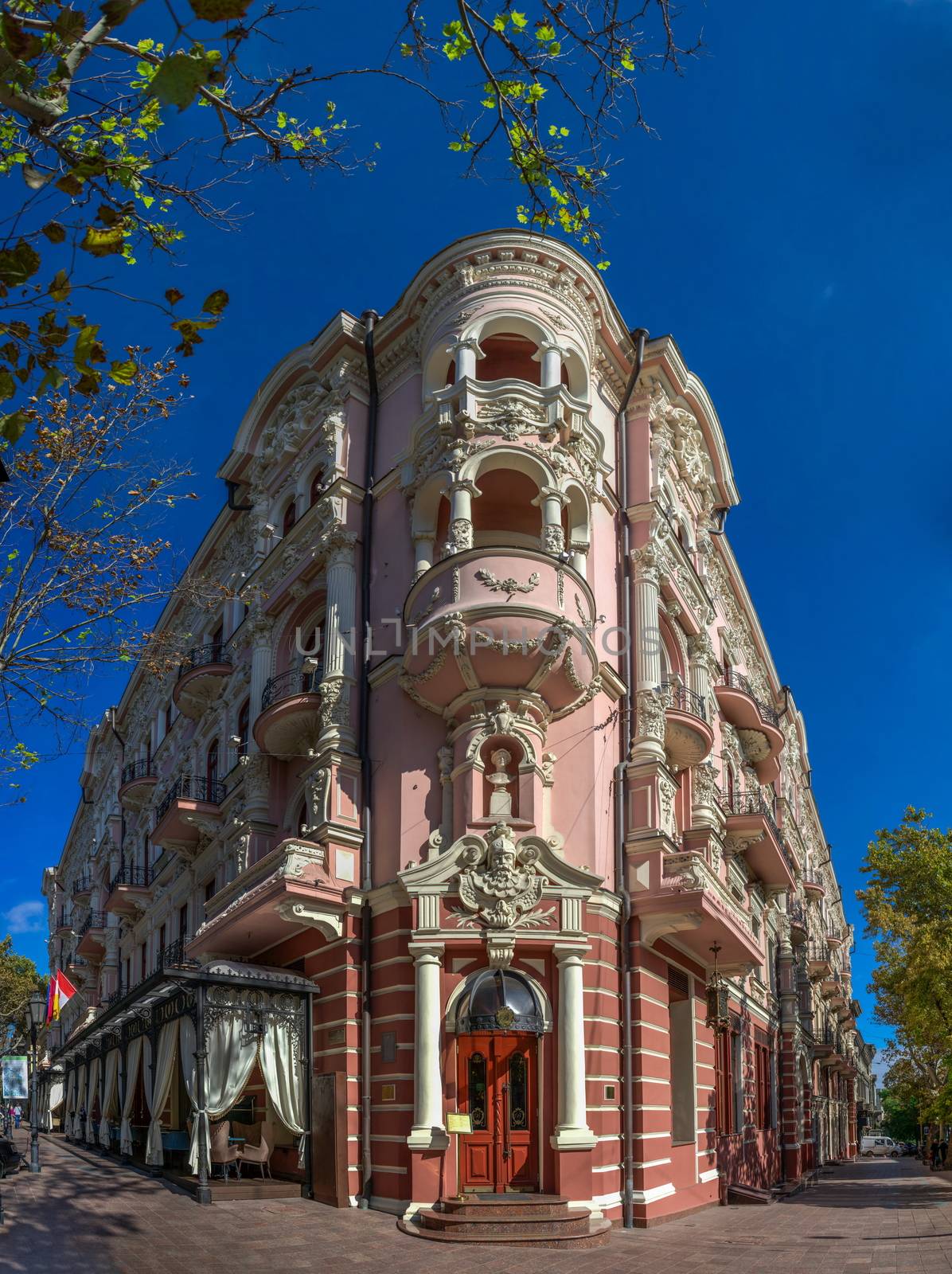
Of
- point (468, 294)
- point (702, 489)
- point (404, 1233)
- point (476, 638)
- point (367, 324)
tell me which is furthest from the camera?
point (702, 489)

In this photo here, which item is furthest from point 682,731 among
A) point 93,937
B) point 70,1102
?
point 70,1102

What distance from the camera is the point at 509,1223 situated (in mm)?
14969

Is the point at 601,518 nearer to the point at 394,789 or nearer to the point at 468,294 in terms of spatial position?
the point at 468,294

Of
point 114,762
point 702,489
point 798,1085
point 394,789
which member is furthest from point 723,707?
point 114,762

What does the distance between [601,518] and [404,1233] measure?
12285 mm

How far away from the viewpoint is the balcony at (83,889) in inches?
1702

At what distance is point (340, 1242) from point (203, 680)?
1546cm

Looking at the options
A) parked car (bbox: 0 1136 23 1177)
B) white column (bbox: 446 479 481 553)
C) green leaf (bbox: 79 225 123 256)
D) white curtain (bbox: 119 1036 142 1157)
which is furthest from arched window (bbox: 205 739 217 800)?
green leaf (bbox: 79 225 123 256)

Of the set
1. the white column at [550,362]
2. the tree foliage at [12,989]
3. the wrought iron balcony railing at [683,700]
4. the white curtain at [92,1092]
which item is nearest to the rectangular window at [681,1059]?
the wrought iron balcony railing at [683,700]

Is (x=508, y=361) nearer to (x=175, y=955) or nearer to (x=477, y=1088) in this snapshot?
(x=477, y=1088)

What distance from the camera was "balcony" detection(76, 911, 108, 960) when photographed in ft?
129

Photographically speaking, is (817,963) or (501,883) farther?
(817,963)

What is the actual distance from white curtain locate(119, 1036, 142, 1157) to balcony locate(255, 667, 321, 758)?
23.6 feet

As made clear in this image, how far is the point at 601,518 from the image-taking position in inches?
838
